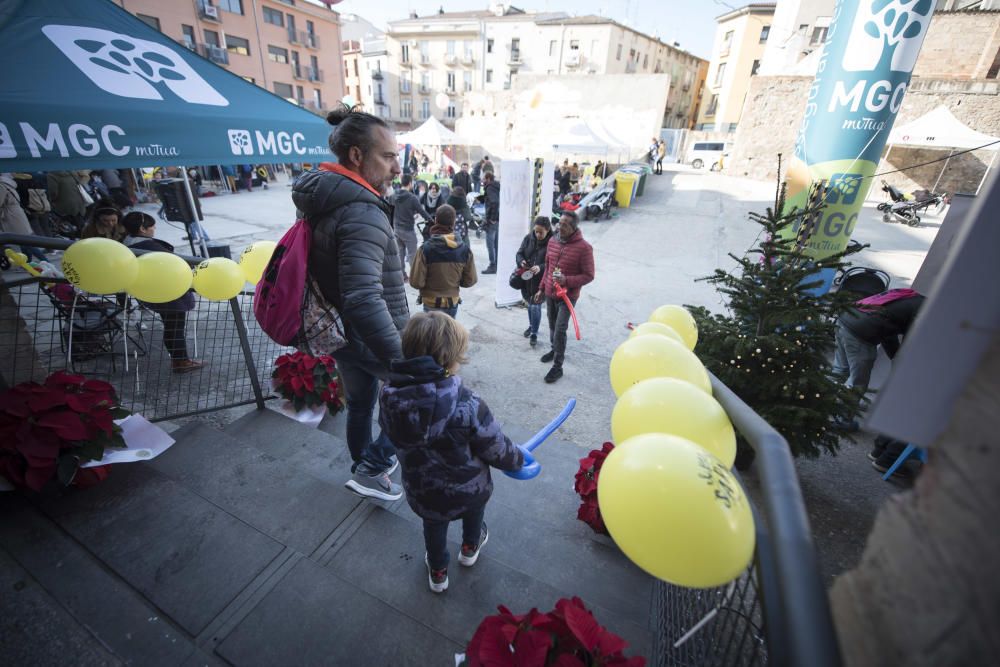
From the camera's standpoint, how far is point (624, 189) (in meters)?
15.1

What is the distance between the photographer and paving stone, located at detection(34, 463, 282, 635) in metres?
1.92

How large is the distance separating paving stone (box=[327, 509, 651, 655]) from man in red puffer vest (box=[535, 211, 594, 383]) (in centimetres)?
257

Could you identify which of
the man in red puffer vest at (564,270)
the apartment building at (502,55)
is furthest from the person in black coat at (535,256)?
the apartment building at (502,55)

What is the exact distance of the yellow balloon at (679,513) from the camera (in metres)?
1.05

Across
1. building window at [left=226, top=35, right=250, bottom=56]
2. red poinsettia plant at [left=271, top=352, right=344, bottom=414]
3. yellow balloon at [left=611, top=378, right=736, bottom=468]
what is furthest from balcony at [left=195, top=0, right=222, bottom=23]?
yellow balloon at [left=611, top=378, right=736, bottom=468]

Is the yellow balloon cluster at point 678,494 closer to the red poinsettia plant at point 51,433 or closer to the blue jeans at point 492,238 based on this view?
the red poinsettia plant at point 51,433

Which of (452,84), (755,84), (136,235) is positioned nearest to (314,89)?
(452,84)

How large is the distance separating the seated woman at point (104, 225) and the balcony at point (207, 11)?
35.4 metres

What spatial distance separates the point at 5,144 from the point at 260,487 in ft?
7.42

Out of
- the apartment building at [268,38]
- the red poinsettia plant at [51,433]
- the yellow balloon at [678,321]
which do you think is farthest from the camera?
the apartment building at [268,38]

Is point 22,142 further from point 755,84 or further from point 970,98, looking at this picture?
point 970,98

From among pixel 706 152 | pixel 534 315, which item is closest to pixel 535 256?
pixel 534 315

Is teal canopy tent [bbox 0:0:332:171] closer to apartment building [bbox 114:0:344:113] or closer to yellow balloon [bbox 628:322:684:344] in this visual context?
yellow balloon [bbox 628:322:684:344]

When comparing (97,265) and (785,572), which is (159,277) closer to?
(97,265)
